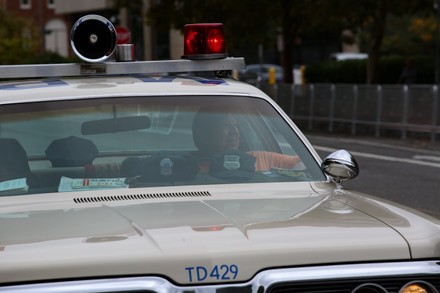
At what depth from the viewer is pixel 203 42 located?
5.42 meters

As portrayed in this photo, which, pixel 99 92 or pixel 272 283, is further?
pixel 99 92

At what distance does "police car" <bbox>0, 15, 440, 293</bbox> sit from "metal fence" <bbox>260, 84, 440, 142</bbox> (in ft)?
53.3

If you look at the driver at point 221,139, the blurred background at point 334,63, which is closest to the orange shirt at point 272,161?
the driver at point 221,139

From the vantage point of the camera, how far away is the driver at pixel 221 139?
4832 mm

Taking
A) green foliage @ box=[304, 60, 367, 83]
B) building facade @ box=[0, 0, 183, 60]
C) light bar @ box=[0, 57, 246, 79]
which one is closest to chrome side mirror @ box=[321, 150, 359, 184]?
light bar @ box=[0, 57, 246, 79]

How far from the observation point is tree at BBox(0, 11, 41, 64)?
43656 millimetres

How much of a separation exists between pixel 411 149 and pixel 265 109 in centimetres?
1532

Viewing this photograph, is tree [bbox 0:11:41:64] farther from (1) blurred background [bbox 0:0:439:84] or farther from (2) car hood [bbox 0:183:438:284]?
(2) car hood [bbox 0:183:438:284]

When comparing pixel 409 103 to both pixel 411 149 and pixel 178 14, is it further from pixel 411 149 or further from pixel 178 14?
pixel 178 14

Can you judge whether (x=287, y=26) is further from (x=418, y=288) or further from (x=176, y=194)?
(x=418, y=288)

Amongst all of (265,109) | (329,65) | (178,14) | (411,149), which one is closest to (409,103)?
(411,149)

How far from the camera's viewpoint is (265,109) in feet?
16.7

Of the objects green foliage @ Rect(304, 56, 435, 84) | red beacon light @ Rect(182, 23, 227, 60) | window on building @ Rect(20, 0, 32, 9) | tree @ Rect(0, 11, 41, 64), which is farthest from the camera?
window on building @ Rect(20, 0, 32, 9)

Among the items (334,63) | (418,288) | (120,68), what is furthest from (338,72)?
(418,288)
